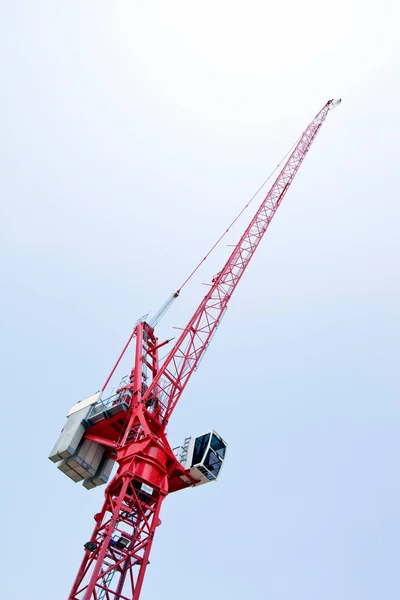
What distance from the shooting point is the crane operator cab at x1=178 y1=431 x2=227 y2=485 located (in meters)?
31.2

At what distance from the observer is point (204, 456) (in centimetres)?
3120

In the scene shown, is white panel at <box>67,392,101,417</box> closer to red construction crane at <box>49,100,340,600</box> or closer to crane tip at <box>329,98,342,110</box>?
red construction crane at <box>49,100,340,600</box>

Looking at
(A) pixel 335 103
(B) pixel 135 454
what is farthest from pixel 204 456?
(A) pixel 335 103

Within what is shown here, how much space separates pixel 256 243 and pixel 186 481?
23.3 metres

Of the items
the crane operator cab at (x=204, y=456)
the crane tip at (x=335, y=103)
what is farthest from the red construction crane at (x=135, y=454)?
the crane tip at (x=335, y=103)

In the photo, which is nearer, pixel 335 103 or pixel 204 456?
pixel 204 456

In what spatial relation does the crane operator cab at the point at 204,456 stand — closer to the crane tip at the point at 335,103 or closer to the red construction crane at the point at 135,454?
the red construction crane at the point at 135,454

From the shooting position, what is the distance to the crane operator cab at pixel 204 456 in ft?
102

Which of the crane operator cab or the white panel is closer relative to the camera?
the crane operator cab

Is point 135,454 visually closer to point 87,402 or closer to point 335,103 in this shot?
point 87,402

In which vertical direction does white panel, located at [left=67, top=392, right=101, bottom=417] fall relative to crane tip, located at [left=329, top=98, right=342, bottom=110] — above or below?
below

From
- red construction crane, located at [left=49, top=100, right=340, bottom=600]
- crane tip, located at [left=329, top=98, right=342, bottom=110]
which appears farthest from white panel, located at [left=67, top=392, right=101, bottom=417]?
crane tip, located at [left=329, top=98, right=342, bottom=110]

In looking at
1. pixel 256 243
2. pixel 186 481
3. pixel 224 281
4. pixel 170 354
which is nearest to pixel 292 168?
pixel 256 243

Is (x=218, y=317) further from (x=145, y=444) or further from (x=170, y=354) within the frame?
(x=145, y=444)
